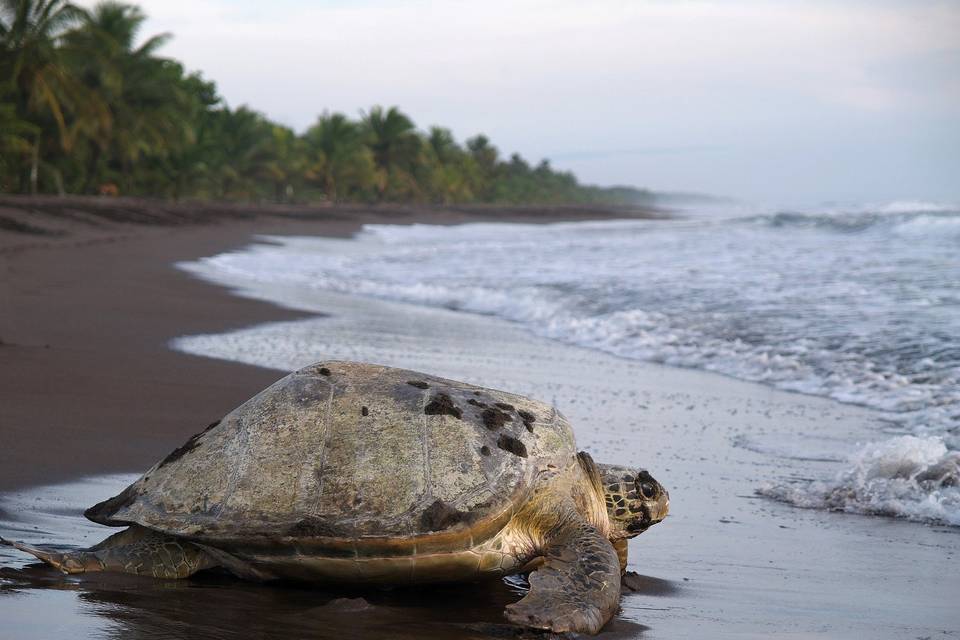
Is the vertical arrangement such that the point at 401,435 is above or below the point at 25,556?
above

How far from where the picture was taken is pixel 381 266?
18328 millimetres

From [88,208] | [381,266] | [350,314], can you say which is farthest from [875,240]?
[88,208]

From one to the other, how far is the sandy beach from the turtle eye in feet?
0.86

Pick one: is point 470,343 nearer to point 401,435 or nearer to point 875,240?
point 401,435

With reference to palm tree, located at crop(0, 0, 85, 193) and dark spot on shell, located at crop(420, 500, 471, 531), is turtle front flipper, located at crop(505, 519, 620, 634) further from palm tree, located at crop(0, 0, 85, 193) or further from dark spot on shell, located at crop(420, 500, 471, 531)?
palm tree, located at crop(0, 0, 85, 193)

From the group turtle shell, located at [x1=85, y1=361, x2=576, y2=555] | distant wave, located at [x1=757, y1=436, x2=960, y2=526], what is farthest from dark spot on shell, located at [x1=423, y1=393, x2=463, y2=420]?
distant wave, located at [x1=757, y1=436, x2=960, y2=526]

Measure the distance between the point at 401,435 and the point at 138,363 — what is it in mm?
4186

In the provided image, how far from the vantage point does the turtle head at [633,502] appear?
3537 millimetres

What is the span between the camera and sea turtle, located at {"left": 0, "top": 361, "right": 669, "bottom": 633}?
2.97 meters

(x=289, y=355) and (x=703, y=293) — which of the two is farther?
(x=703, y=293)

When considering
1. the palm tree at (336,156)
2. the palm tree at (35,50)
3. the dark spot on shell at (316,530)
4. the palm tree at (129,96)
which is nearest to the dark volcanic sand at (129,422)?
the dark spot on shell at (316,530)

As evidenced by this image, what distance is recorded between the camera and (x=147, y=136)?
36.0 metres

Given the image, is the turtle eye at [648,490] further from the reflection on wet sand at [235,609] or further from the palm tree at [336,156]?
the palm tree at [336,156]

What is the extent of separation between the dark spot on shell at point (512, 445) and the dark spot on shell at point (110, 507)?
119 cm
